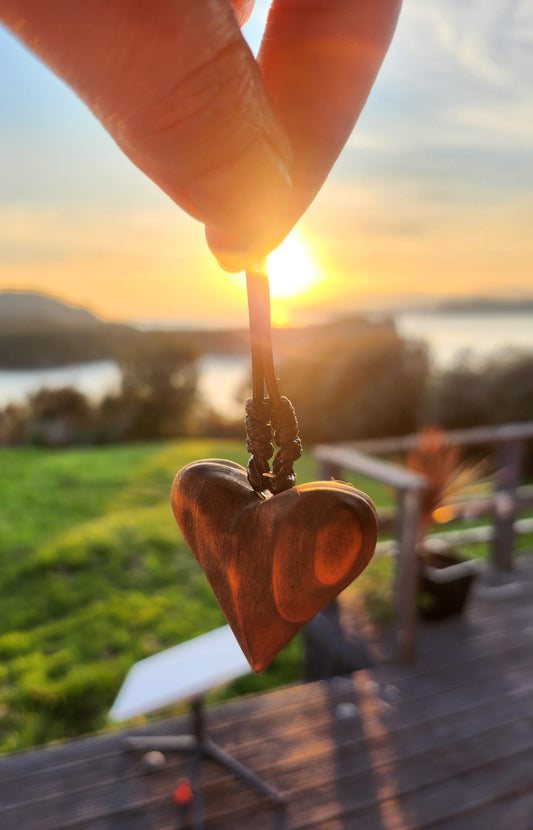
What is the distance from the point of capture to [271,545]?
40 cm

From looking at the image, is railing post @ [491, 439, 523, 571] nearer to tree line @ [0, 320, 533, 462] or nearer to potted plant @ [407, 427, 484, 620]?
potted plant @ [407, 427, 484, 620]

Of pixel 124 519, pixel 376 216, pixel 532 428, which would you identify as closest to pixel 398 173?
pixel 376 216

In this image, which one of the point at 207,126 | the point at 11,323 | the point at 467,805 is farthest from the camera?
the point at 11,323

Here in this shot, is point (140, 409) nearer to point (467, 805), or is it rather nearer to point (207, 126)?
point (467, 805)

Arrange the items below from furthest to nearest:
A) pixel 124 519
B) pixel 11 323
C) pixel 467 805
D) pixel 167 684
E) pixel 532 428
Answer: pixel 11 323, pixel 124 519, pixel 532 428, pixel 167 684, pixel 467 805

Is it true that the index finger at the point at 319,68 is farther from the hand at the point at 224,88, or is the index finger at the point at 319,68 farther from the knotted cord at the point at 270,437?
the knotted cord at the point at 270,437

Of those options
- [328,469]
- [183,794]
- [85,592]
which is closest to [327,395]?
[85,592]

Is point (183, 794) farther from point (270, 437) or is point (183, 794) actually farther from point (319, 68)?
point (319, 68)

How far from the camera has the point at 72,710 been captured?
3.72 m

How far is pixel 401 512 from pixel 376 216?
2151 mm

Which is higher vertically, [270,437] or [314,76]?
[314,76]

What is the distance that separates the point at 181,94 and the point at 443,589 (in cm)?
358

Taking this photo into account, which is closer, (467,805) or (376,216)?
(467,805)

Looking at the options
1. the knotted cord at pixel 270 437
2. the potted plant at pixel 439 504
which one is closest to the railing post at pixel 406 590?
the potted plant at pixel 439 504
